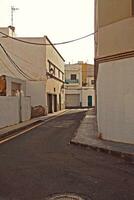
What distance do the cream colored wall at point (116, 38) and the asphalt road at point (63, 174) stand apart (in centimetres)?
372

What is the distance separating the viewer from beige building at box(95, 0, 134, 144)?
1261cm

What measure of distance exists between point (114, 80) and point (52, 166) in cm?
508

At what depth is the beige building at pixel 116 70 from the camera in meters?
12.6

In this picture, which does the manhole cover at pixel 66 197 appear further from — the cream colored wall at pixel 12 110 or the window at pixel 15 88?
the window at pixel 15 88

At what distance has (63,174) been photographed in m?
8.11

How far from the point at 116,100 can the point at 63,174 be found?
5.56 meters

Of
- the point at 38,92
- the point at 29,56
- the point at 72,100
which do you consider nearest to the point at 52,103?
the point at 38,92

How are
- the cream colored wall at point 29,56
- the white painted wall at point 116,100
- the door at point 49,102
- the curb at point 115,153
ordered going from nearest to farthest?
the curb at point 115,153, the white painted wall at point 116,100, the cream colored wall at point 29,56, the door at point 49,102

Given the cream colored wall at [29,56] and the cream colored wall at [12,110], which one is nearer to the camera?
the cream colored wall at [12,110]

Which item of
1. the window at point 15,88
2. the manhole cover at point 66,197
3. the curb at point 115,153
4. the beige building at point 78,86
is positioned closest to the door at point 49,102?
the window at point 15,88

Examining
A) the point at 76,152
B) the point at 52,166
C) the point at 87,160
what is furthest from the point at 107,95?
the point at 52,166

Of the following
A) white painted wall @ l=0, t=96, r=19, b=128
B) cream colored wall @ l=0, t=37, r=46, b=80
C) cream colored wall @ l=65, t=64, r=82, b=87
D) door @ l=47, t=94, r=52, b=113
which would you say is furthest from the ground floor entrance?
cream colored wall @ l=65, t=64, r=82, b=87

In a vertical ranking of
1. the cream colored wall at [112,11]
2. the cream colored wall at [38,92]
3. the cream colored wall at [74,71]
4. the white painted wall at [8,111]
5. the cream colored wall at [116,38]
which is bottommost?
the white painted wall at [8,111]

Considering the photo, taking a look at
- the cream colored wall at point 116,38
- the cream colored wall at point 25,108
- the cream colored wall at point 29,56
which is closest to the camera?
the cream colored wall at point 116,38
